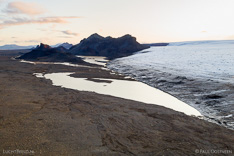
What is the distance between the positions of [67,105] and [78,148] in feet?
26.0

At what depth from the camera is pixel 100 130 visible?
11.2 meters

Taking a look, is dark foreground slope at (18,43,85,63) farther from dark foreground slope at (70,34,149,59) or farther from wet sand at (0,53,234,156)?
dark foreground slope at (70,34,149,59)

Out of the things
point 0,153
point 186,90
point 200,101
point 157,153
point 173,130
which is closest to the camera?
point 0,153

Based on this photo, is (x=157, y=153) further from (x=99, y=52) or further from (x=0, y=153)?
(x=99, y=52)

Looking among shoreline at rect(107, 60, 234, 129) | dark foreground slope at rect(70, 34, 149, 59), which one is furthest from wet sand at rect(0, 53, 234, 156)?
dark foreground slope at rect(70, 34, 149, 59)

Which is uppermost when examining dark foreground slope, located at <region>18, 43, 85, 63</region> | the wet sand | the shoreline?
dark foreground slope, located at <region>18, 43, 85, 63</region>

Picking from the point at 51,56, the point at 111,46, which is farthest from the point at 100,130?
the point at 111,46

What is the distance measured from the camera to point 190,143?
991 cm

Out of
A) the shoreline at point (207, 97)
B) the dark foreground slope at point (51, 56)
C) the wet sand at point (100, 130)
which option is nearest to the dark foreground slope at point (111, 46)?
the dark foreground slope at point (51, 56)

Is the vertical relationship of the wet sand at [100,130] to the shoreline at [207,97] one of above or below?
above

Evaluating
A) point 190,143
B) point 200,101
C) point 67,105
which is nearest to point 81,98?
point 67,105

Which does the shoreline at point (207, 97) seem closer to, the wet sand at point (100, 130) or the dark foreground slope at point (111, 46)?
the wet sand at point (100, 130)

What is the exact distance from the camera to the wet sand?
29.4 ft

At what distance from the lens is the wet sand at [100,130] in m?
8.97
